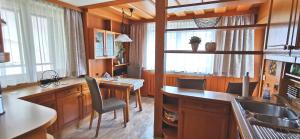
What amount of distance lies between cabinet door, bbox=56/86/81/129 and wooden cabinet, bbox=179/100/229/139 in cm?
190

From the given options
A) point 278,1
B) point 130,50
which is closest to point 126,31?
point 130,50

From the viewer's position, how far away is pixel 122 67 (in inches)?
187

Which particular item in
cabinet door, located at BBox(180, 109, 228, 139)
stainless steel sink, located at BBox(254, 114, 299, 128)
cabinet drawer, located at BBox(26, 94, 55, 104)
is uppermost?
stainless steel sink, located at BBox(254, 114, 299, 128)

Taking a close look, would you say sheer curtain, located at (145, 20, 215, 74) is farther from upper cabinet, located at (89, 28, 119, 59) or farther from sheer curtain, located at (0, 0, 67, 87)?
sheer curtain, located at (0, 0, 67, 87)

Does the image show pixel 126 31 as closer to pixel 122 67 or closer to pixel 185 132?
pixel 122 67

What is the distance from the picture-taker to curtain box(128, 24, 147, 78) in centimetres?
463

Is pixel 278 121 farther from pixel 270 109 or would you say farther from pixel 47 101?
pixel 47 101

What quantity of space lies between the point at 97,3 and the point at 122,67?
2.20 m

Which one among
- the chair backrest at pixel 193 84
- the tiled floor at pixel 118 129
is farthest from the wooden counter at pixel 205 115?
the tiled floor at pixel 118 129

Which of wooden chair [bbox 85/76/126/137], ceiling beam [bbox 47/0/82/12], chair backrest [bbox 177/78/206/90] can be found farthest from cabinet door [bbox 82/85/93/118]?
chair backrest [bbox 177/78/206/90]

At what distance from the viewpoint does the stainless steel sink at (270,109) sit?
134 centimetres

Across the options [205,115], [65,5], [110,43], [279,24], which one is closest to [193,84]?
[205,115]

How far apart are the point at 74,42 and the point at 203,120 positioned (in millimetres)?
2761

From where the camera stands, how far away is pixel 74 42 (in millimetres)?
3080
